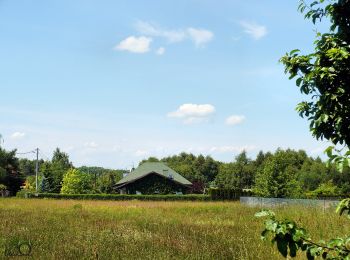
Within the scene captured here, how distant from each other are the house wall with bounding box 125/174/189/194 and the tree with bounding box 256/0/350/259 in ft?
186

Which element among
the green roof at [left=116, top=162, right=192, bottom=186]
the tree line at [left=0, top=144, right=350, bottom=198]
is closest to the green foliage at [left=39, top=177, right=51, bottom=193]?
the tree line at [left=0, top=144, right=350, bottom=198]

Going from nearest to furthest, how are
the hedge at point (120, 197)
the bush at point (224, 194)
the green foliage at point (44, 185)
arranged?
the hedge at point (120, 197) → the bush at point (224, 194) → the green foliage at point (44, 185)

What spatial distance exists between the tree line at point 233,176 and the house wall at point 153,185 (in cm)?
795

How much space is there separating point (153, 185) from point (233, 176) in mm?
52064

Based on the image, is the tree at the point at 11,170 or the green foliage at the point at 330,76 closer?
the green foliage at the point at 330,76

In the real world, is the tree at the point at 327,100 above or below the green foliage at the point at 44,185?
above

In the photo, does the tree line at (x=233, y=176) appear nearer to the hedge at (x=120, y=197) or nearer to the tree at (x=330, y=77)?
the tree at (x=330, y=77)

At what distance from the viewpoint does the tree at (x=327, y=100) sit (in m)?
2.71

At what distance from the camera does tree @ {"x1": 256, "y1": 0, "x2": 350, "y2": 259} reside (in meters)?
2.71

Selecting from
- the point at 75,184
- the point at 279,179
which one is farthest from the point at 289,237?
the point at 75,184

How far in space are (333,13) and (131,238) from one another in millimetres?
8424

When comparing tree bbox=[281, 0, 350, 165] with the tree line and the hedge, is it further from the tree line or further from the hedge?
the hedge

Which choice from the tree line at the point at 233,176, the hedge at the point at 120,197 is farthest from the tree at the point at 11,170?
the hedge at the point at 120,197

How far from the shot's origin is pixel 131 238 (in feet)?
34.1
